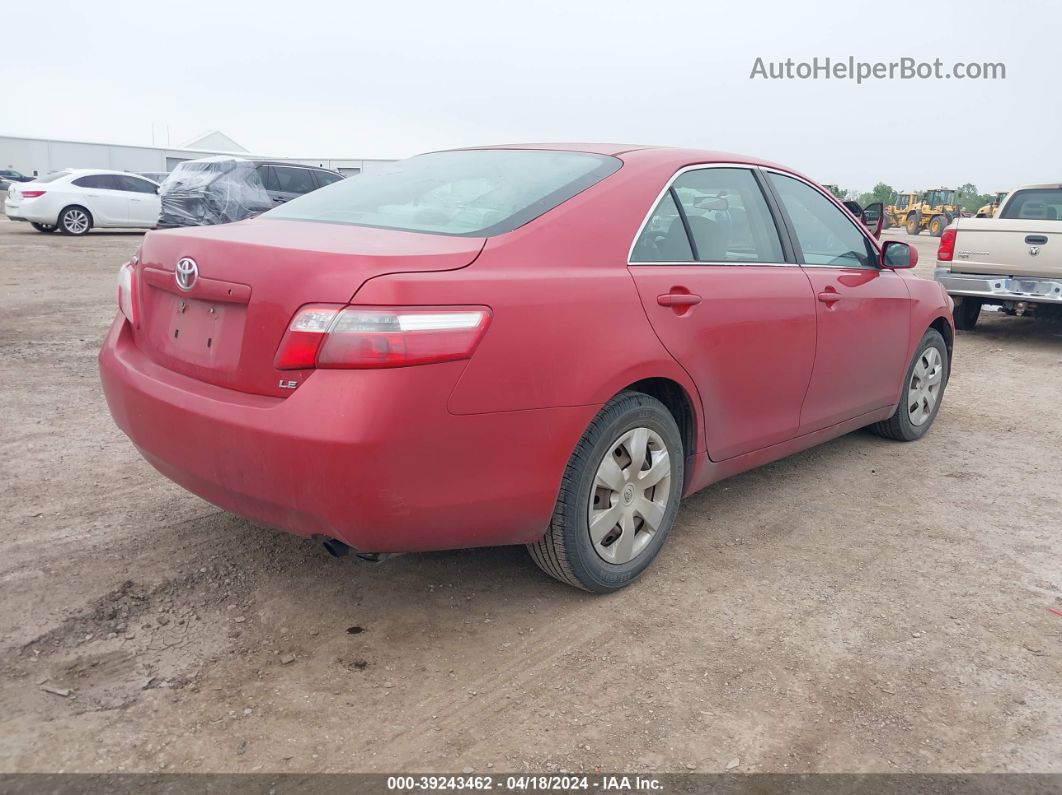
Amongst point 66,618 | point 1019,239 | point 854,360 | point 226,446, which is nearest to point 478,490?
point 226,446

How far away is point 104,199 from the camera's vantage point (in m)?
18.2

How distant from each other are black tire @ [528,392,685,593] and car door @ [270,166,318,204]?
1455cm

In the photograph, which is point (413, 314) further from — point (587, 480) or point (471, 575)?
point (471, 575)

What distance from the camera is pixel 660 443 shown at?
312 cm

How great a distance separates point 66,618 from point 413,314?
154cm

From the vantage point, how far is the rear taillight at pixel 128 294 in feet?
9.85

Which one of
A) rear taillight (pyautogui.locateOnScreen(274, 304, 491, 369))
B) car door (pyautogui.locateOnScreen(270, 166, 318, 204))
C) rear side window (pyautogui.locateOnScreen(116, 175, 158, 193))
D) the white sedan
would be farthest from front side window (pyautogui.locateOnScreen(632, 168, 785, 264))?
rear side window (pyautogui.locateOnScreen(116, 175, 158, 193))

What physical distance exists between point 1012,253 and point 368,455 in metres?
8.40

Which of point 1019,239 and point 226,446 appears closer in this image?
point 226,446

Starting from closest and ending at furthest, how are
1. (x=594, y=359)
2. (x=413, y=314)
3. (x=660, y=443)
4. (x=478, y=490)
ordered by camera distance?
1. (x=413, y=314)
2. (x=478, y=490)
3. (x=594, y=359)
4. (x=660, y=443)

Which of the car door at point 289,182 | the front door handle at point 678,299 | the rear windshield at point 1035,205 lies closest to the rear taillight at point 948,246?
the rear windshield at point 1035,205

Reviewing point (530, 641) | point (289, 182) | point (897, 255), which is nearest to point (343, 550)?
point (530, 641)

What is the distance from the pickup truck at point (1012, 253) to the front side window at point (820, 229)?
5152 millimetres

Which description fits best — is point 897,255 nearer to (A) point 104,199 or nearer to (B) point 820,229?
(B) point 820,229
